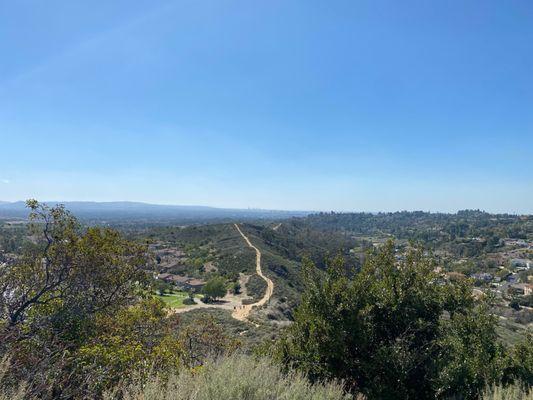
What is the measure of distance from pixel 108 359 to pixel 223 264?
6057 cm

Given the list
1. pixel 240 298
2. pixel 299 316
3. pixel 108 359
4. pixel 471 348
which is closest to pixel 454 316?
pixel 471 348

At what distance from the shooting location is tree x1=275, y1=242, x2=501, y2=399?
5914 mm

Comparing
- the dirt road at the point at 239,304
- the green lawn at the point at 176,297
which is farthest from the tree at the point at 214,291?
the green lawn at the point at 176,297

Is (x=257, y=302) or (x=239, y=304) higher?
(x=257, y=302)

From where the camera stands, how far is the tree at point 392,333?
5914mm

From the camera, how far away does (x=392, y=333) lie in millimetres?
6762

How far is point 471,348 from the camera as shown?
20.7 feet

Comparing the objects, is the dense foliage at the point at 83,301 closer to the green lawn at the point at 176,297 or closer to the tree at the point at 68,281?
the tree at the point at 68,281

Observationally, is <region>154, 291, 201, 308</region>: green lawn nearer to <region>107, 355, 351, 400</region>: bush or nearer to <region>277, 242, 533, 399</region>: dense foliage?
<region>277, 242, 533, 399</region>: dense foliage

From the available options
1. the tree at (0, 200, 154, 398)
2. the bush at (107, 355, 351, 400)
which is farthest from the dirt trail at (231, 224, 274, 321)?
the bush at (107, 355, 351, 400)

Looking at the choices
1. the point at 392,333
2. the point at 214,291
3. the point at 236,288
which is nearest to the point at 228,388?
the point at 392,333

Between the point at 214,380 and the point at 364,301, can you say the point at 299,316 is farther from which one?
the point at 214,380

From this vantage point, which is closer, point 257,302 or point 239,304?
point 257,302

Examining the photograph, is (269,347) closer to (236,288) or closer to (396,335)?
(396,335)
